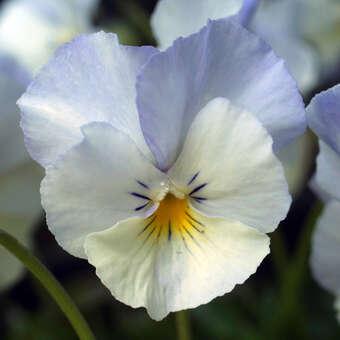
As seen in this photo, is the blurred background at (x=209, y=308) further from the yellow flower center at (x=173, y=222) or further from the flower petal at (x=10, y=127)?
the yellow flower center at (x=173, y=222)

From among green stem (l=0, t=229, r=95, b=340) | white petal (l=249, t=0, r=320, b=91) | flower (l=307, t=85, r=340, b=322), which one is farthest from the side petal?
white petal (l=249, t=0, r=320, b=91)

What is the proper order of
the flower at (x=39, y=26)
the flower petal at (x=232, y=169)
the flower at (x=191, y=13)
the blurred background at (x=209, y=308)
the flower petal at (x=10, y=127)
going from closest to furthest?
the flower petal at (x=232, y=169)
the flower at (x=191, y=13)
the flower petal at (x=10, y=127)
the blurred background at (x=209, y=308)
the flower at (x=39, y=26)

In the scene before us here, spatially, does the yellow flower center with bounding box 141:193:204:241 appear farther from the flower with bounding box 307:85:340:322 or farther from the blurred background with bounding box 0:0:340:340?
the blurred background with bounding box 0:0:340:340

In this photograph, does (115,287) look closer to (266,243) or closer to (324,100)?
(266,243)

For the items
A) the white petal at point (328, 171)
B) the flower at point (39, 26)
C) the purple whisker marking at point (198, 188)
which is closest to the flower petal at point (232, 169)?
the purple whisker marking at point (198, 188)

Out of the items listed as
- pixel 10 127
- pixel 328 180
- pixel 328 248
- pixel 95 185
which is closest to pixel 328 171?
pixel 328 180

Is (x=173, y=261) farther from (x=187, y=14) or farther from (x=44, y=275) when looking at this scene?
(x=187, y=14)

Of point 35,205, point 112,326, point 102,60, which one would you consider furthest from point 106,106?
point 112,326
